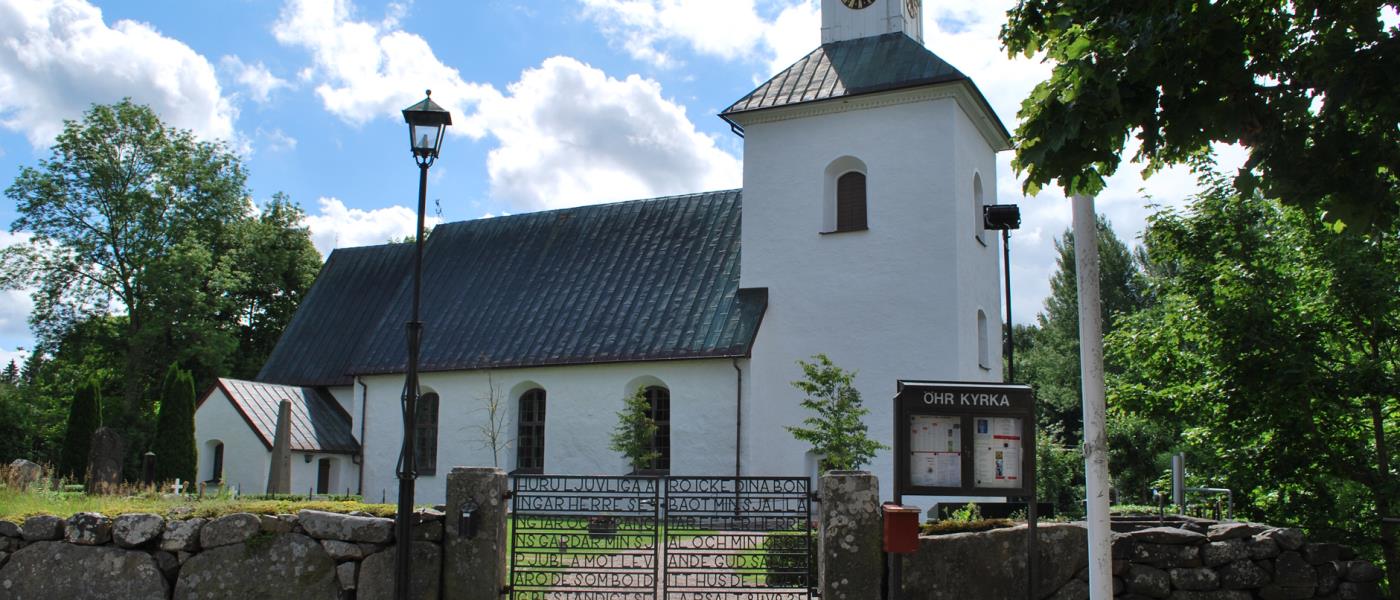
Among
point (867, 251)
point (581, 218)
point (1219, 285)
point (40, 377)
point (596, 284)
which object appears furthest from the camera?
point (40, 377)

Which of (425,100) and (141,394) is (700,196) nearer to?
(425,100)

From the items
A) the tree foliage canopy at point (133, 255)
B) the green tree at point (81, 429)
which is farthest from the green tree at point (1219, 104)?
the tree foliage canopy at point (133, 255)

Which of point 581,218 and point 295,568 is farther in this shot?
point 581,218

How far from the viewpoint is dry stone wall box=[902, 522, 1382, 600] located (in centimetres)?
898

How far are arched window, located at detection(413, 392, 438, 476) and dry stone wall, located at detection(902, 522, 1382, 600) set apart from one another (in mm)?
17572

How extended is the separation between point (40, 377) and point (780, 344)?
34.2m

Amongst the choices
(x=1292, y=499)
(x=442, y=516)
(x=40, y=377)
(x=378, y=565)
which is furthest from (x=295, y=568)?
(x=40, y=377)

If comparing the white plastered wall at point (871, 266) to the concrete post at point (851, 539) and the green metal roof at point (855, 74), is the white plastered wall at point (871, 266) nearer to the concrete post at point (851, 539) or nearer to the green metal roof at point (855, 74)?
the green metal roof at point (855, 74)

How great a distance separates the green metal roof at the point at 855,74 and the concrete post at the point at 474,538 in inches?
543

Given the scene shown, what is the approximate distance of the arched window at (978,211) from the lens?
21859 millimetres

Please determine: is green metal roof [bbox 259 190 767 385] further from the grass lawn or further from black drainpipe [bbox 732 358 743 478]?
the grass lawn

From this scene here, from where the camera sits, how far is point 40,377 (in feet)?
135

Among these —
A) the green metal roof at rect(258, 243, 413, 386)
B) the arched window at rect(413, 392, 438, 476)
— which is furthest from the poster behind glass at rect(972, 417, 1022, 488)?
the green metal roof at rect(258, 243, 413, 386)

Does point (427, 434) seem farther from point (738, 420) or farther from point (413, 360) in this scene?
point (413, 360)
